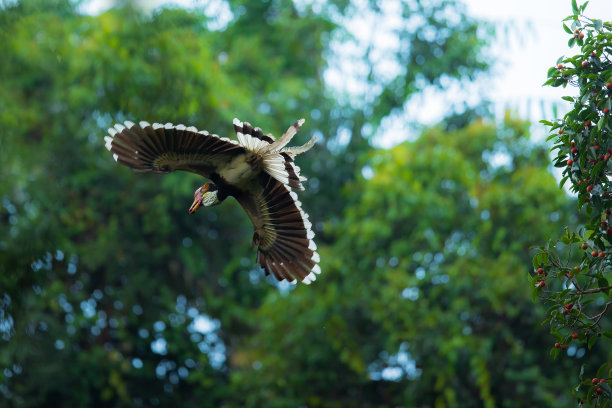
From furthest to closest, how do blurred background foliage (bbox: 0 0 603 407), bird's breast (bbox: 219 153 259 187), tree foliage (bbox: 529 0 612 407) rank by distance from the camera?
blurred background foliage (bbox: 0 0 603 407)
bird's breast (bbox: 219 153 259 187)
tree foliage (bbox: 529 0 612 407)

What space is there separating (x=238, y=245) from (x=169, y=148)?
9246 mm

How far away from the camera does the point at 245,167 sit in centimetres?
549

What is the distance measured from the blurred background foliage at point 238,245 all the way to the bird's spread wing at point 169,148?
4498 mm

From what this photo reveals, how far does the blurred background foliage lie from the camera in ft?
36.6

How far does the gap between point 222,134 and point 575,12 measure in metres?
8.92

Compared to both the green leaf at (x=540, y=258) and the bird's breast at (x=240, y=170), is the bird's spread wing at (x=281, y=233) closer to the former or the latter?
the bird's breast at (x=240, y=170)

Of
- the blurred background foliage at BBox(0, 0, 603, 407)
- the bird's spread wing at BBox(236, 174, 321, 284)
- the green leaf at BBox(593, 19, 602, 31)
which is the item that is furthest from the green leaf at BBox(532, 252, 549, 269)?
the blurred background foliage at BBox(0, 0, 603, 407)

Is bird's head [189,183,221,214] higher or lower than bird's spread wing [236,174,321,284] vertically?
lower

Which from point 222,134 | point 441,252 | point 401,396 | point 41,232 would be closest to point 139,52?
point 222,134

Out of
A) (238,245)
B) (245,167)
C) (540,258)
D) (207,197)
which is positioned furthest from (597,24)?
(238,245)

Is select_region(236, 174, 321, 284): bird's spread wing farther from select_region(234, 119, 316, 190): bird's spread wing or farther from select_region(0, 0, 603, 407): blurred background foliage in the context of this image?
select_region(0, 0, 603, 407): blurred background foliage

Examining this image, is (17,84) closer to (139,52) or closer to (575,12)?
(139,52)

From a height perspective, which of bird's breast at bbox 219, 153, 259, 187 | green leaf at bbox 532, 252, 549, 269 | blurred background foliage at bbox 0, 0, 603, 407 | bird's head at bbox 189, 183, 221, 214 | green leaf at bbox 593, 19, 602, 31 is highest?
blurred background foliage at bbox 0, 0, 603, 407

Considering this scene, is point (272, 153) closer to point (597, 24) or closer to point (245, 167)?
point (245, 167)
